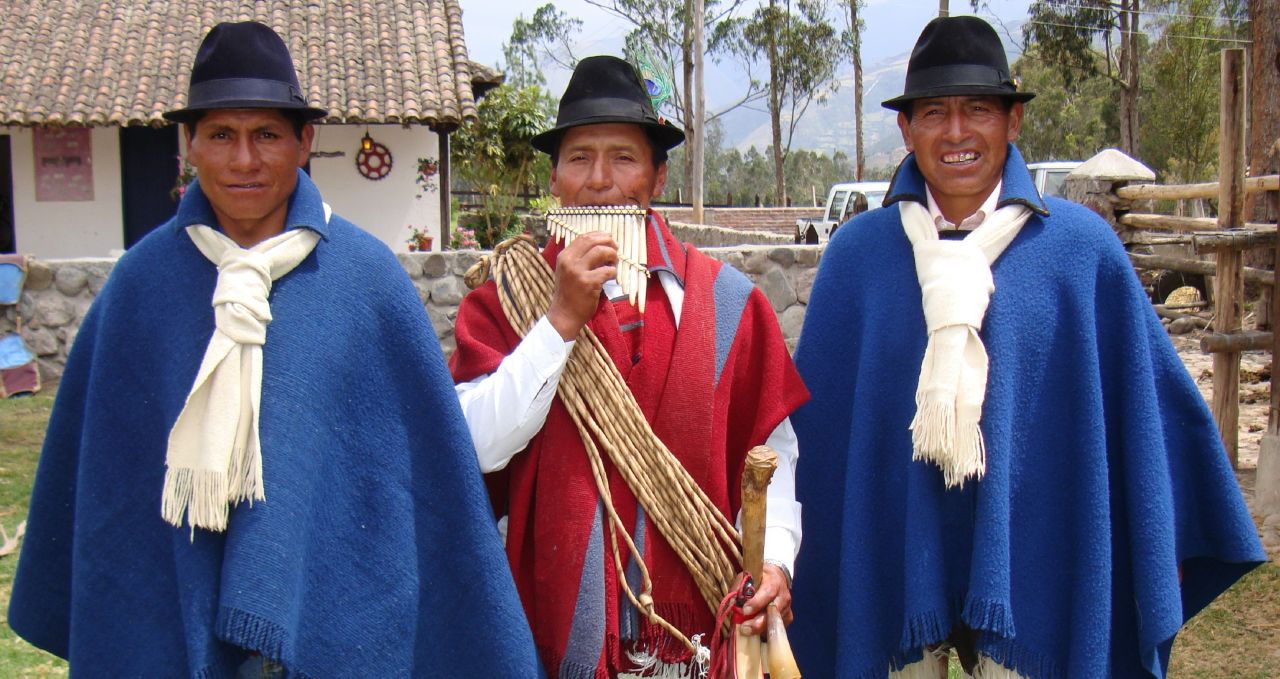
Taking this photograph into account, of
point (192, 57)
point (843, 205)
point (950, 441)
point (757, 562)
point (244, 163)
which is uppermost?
point (192, 57)

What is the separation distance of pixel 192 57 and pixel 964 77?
1536cm

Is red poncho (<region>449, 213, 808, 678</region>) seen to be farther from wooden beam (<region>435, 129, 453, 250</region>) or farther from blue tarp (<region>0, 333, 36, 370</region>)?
wooden beam (<region>435, 129, 453, 250</region>)

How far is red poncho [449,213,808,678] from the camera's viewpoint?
228 cm

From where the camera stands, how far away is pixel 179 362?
82.3 inches

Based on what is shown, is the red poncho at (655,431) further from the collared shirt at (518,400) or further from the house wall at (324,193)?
the house wall at (324,193)

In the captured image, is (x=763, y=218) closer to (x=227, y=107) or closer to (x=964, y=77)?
(x=964, y=77)

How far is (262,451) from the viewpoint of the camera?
2.03 m

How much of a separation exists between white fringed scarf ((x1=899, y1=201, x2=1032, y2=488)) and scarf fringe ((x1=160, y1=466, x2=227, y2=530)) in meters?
1.38

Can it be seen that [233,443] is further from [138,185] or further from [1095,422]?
[138,185]

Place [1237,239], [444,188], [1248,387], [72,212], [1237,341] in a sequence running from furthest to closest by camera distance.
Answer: [444,188] < [72,212] < [1248,387] < [1237,239] < [1237,341]

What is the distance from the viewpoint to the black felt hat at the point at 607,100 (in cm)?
242

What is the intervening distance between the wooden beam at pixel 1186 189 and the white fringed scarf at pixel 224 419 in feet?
22.0

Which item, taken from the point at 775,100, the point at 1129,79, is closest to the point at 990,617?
the point at 1129,79

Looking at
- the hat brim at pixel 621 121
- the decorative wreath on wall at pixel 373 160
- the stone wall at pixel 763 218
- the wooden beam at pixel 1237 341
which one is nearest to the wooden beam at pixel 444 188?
the decorative wreath on wall at pixel 373 160
